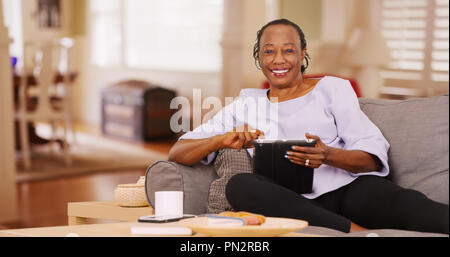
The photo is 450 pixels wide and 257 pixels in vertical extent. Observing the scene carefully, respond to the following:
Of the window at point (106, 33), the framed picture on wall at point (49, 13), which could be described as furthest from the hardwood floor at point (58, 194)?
the framed picture on wall at point (49, 13)

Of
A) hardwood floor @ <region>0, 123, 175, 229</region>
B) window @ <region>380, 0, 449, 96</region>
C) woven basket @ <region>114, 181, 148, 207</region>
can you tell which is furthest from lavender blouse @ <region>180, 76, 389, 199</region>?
window @ <region>380, 0, 449, 96</region>

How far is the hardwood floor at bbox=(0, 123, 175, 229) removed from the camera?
347 centimetres

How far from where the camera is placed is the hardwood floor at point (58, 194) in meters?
3.47

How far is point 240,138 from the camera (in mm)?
1817

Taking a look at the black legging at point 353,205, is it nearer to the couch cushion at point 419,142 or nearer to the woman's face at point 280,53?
the couch cushion at point 419,142

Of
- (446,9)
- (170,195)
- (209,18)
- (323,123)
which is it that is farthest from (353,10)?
(170,195)

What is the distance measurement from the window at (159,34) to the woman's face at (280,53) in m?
4.20

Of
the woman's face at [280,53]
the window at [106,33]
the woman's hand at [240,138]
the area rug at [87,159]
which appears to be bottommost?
the area rug at [87,159]

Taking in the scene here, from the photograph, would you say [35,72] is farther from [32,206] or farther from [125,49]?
[125,49]

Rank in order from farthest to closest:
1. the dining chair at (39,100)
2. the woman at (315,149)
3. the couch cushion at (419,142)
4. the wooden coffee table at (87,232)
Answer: the dining chair at (39,100) → the couch cushion at (419,142) → the woman at (315,149) → the wooden coffee table at (87,232)

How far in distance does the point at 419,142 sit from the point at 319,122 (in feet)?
0.98

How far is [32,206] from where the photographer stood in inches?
148

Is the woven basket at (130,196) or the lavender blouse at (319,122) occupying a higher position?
the lavender blouse at (319,122)

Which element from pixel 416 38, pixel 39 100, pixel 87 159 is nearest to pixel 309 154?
pixel 416 38
